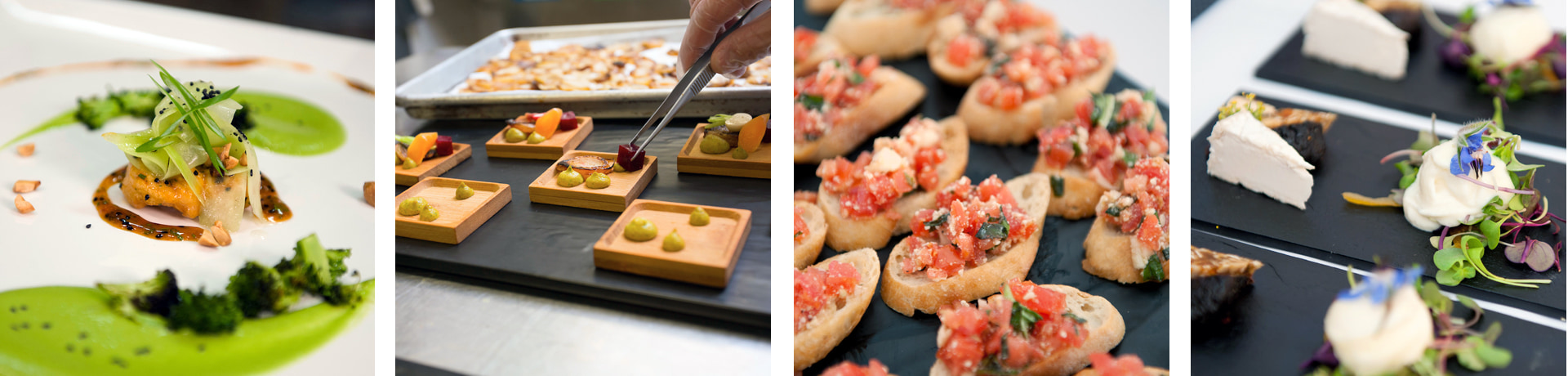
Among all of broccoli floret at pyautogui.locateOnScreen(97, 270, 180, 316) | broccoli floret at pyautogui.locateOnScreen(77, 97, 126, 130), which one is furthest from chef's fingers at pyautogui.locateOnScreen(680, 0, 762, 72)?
broccoli floret at pyautogui.locateOnScreen(77, 97, 126, 130)

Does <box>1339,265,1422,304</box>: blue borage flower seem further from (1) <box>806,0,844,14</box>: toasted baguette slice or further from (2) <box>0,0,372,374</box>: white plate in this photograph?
(1) <box>806,0,844,14</box>: toasted baguette slice

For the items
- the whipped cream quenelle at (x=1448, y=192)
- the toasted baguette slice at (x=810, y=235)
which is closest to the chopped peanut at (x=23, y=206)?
the toasted baguette slice at (x=810, y=235)

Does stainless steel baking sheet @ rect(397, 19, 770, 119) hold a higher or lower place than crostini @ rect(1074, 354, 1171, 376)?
higher

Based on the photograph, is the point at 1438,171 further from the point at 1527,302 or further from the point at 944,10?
the point at 944,10

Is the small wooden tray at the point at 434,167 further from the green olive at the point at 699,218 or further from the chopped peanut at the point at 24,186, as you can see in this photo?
the chopped peanut at the point at 24,186

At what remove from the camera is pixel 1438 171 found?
1.97m

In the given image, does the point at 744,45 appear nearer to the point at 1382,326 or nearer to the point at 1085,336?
the point at 1085,336

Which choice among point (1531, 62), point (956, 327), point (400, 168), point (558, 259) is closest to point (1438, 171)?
point (1531, 62)

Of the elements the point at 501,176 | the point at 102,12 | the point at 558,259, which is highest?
the point at 102,12

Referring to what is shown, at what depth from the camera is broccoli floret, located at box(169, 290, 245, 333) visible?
1.84 m

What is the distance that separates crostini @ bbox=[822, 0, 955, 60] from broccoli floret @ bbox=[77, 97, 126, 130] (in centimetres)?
285

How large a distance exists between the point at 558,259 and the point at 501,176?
1.10ft

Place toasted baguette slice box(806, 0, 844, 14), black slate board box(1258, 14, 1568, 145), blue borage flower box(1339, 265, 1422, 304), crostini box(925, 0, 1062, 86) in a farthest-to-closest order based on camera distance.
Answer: toasted baguette slice box(806, 0, 844, 14) → crostini box(925, 0, 1062, 86) → black slate board box(1258, 14, 1568, 145) → blue borage flower box(1339, 265, 1422, 304)

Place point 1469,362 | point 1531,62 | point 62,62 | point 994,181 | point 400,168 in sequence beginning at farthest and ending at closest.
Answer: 1. point 62,62
2. point 1531,62
3. point 994,181
4. point 400,168
5. point 1469,362
